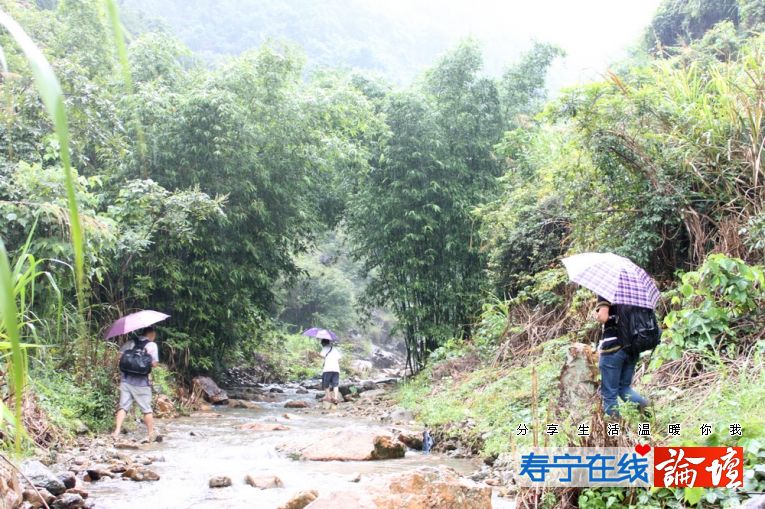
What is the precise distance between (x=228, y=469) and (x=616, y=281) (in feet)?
12.4

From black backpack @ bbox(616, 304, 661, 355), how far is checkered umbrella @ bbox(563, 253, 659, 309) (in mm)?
57

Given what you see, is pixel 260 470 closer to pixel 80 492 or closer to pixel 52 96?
pixel 80 492

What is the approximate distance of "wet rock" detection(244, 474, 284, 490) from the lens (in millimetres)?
5309

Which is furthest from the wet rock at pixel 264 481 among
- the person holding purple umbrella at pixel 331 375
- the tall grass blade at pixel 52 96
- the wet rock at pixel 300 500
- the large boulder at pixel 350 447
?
the person holding purple umbrella at pixel 331 375

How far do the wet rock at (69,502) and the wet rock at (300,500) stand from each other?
132cm

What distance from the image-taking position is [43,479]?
435cm

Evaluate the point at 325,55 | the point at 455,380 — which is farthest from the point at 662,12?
the point at 325,55

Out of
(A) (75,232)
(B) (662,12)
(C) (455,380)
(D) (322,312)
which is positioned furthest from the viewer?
(D) (322,312)

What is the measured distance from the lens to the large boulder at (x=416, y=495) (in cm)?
389

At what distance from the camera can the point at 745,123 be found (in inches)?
261

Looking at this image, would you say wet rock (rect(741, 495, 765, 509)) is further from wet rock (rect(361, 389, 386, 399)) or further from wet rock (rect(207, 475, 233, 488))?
wet rock (rect(361, 389, 386, 399))

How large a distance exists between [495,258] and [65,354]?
6.89m

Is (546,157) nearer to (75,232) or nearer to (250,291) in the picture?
(250,291)

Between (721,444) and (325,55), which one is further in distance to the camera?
(325,55)
